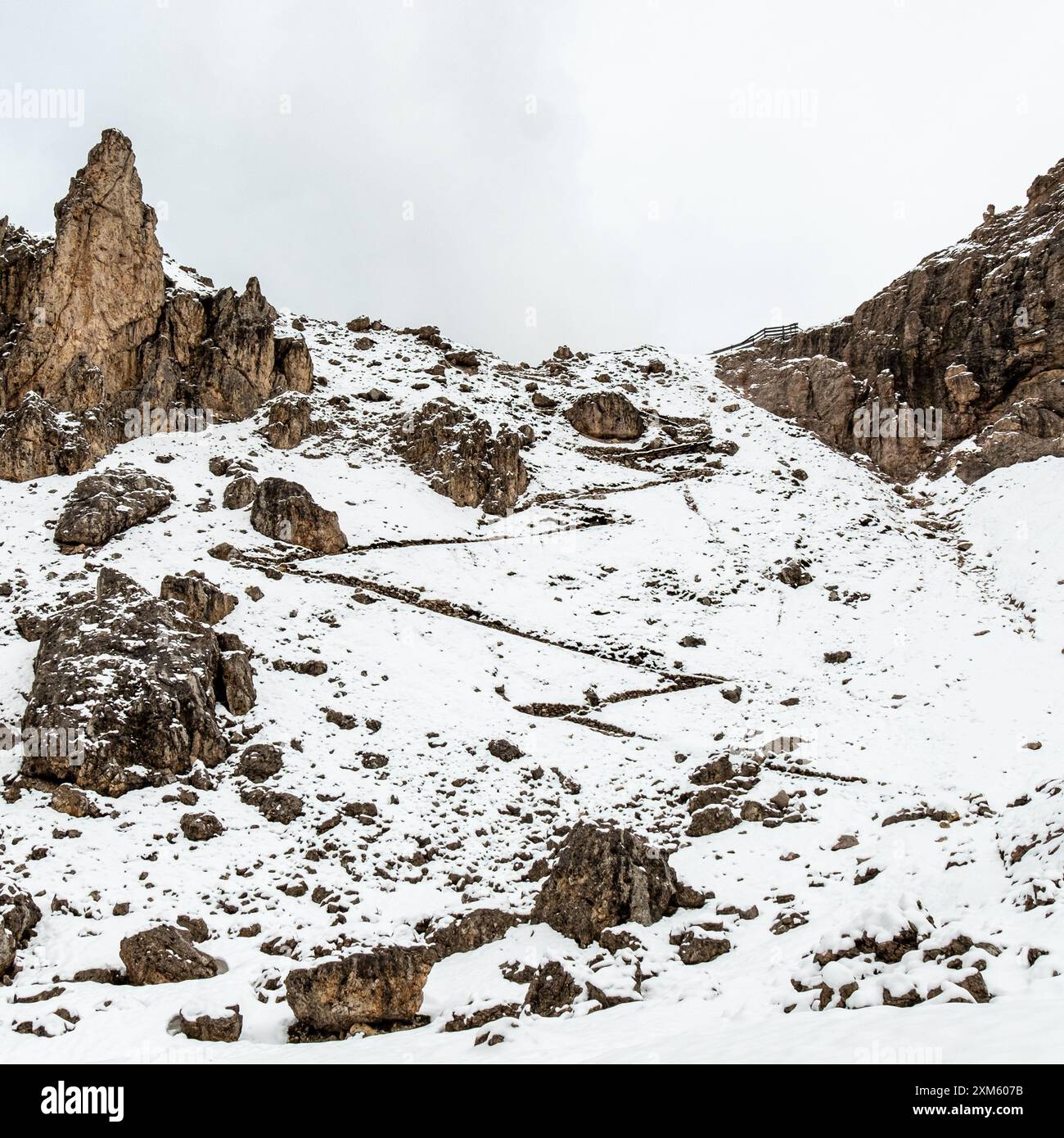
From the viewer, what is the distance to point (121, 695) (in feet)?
67.6

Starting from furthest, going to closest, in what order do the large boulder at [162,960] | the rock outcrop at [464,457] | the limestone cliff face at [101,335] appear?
→ the rock outcrop at [464,457]
the limestone cliff face at [101,335]
the large boulder at [162,960]

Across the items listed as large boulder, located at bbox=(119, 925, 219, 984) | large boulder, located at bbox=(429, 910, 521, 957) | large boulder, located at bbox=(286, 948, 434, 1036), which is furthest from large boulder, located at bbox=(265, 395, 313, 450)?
large boulder, located at bbox=(286, 948, 434, 1036)

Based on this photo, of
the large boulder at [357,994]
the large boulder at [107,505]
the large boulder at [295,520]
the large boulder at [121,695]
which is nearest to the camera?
the large boulder at [357,994]

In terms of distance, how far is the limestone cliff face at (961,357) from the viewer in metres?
42.7

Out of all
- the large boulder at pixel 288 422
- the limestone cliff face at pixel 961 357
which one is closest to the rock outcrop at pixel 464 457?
the large boulder at pixel 288 422

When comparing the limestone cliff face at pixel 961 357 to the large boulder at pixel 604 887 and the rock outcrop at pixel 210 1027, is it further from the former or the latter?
the rock outcrop at pixel 210 1027

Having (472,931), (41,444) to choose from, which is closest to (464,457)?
(41,444)

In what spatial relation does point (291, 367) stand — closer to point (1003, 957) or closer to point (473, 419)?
point (473, 419)

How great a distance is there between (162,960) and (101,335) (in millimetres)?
34671

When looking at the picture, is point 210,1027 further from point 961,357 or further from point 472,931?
point 961,357

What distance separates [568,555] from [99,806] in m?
23.6

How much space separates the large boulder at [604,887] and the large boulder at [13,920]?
10079 millimetres

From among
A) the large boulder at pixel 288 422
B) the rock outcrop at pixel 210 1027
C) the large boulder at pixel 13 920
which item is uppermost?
the large boulder at pixel 288 422
